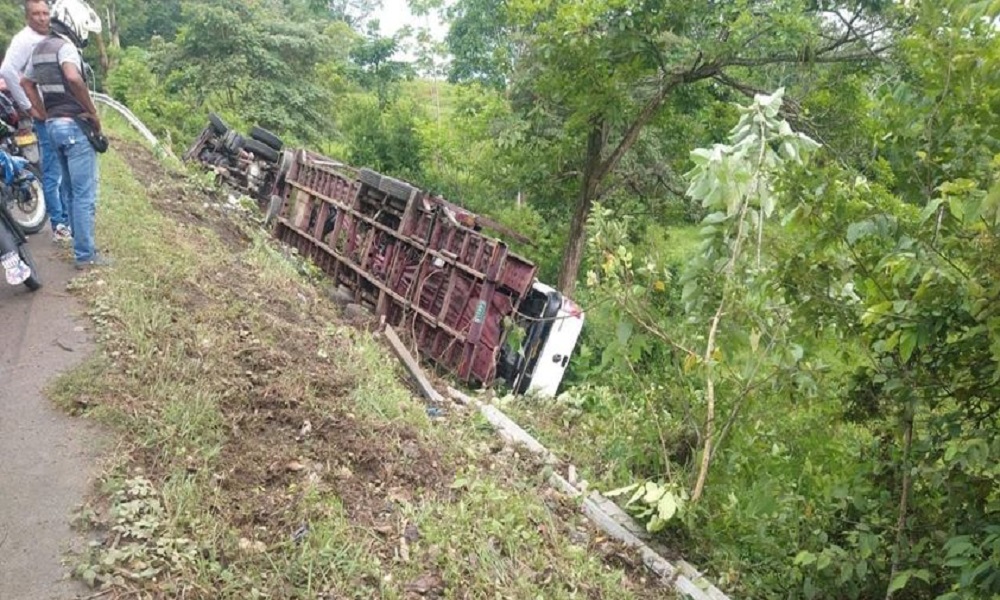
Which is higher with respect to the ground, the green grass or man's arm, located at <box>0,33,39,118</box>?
man's arm, located at <box>0,33,39,118</box>

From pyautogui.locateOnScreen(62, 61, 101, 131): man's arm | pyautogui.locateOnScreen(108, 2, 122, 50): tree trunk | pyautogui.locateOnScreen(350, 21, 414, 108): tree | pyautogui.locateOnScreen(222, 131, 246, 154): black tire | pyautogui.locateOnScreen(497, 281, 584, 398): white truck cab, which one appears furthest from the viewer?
pyautogui.locateOnScreen(108, 2, 122, 50): tree trunk

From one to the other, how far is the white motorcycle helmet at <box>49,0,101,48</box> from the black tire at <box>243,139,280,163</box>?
729 cm

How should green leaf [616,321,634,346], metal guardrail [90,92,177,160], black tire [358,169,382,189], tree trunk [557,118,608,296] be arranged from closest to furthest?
green leaf [616,321,634,346]
black tire [358,169,382,189]
tree trunk [557,118,608,296]
metal guardrail [90,92,177,160]

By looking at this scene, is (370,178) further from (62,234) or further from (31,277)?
(31,277)

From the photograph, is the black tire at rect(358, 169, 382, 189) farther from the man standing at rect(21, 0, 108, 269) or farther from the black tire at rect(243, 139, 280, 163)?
the black tire at rect(243, 139, 280, 163)

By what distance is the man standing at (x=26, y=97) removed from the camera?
523 cm

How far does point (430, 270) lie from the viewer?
8562mm

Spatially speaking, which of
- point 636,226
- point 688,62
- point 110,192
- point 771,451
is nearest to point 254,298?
point 110,192

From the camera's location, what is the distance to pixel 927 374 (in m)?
2.85

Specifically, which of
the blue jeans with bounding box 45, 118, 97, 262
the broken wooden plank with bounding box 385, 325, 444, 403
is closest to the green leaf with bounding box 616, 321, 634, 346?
the broken wooden plank with bounding box 385, 325, 444, 403

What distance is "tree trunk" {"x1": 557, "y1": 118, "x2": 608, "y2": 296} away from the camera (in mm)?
11016

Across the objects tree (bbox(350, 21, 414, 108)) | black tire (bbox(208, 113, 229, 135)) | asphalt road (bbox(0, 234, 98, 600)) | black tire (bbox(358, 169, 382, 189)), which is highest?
tree (bbox(350, 21, 414, 108))

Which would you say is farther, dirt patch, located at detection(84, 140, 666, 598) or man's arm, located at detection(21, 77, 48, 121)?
man's arm, located at detection(21, 77, 48, 121)

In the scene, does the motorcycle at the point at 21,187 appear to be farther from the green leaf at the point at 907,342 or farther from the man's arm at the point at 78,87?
the green leaf at the point at 907,342
